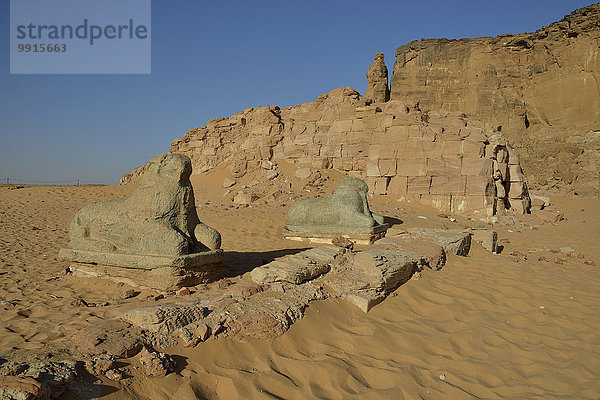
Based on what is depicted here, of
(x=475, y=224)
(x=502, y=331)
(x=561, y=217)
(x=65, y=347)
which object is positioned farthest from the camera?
(x=561, y=217)

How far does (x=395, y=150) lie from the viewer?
14102 millimetres

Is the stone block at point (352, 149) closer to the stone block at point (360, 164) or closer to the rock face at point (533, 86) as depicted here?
the stone block at point (360, 164)

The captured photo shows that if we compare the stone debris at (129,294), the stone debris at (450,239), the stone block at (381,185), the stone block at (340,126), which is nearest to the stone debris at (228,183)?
the stone block at (340,126)

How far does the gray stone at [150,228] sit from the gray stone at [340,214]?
11.3 feet

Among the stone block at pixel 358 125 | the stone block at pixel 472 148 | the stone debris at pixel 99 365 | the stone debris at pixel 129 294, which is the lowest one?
the stone debris at pixel 129 294

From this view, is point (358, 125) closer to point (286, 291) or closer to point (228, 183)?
point (228, 183)

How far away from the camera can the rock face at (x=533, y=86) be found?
2856 cm

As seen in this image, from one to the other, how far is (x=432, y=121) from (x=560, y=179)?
1912cm

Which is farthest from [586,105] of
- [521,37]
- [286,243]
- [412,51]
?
[286,243]

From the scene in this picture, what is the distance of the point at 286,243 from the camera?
7.83 metres

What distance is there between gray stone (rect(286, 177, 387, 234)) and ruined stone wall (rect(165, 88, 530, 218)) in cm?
579

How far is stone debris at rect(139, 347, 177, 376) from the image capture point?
2.52 meters

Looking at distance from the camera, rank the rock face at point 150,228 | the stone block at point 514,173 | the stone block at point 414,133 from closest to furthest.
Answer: the rock face at point 150,228, the stone block at point 514,173, the stone block at point 414,133

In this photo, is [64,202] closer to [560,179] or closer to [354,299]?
[354,299]
